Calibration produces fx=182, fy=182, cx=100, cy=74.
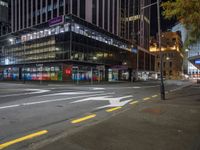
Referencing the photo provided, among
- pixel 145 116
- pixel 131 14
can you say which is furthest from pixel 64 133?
pixel 131 14

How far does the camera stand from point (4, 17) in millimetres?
72250

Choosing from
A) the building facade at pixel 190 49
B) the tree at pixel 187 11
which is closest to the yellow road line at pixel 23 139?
the tree at pixel 187 11

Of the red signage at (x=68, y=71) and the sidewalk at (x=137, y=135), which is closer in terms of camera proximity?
the sidewalk at (x=137, y=135)

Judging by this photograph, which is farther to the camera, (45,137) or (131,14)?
(131,14)

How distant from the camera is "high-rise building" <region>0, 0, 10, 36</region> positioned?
69.4 metres

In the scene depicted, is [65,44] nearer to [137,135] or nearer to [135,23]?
[137,135]

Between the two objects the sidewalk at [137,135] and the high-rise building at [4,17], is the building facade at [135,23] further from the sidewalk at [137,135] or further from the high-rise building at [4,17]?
the sidewalk at [137,135]

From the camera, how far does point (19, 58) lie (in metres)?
54.1

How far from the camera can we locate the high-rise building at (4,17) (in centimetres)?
6938

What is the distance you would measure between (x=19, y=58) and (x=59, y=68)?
18.8m

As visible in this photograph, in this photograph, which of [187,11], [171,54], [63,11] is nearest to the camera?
[187,11]

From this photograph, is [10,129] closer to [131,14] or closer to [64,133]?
[64,133]

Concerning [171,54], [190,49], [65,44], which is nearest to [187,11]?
[190,49]

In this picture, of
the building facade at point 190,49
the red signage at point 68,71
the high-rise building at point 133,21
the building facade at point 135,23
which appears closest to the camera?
the building facade at point 190,49
